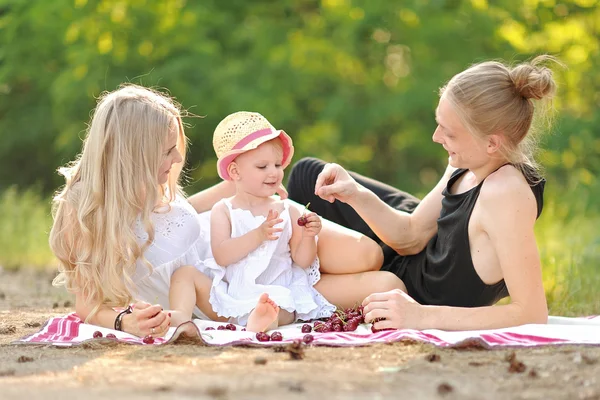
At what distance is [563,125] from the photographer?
1040 cm

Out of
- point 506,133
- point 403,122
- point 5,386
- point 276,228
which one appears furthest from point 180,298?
point 403,122

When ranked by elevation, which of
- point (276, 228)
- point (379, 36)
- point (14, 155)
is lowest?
point (276, 228)

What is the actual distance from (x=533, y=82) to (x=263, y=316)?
1528 mm

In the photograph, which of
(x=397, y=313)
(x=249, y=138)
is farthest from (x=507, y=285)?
(x=249, y=138)

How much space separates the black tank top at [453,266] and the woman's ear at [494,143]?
0.17 meters

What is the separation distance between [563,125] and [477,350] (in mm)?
7598

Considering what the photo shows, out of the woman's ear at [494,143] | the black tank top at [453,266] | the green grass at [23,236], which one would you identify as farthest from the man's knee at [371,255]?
the green grass at [23,236]

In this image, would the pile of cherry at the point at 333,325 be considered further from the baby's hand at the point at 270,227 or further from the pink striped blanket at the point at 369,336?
the baby's hand at the point at 270,227

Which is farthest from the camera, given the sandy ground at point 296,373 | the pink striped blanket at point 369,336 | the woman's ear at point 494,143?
the woman's ear at point 494,143

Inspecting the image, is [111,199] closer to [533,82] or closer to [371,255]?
[371,255]

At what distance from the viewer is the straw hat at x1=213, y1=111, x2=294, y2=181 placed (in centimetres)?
408

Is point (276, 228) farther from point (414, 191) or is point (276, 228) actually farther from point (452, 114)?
point (414, 191)

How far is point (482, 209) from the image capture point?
371 cm

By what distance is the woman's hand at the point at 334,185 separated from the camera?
407 centimetres
